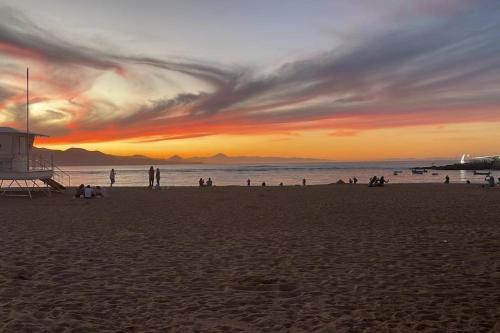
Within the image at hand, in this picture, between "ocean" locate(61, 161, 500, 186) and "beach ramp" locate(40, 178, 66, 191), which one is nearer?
"beach ramp" locate(40, 178, 66, 191)

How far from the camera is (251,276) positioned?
7.86 meters

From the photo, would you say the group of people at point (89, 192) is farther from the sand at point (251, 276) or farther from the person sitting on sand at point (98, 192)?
the sand at point (251, 276)

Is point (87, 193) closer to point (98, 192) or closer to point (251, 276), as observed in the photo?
point (98, 192)

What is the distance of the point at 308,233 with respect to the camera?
1277cm

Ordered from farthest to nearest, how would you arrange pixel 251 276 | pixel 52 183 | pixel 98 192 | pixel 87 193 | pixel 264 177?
pixel 264 177 < pixel 52 183 < pixel 98 192 < pixel 87 193 < pixel 251 276

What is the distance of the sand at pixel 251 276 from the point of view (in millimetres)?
5641

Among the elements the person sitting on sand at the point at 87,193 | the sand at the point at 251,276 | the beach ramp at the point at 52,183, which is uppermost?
the beach ramp at the point at 52,183

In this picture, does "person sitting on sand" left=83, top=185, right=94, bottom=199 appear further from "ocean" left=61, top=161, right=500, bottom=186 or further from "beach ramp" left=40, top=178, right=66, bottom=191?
"ocean" left=61, top=161, right=500, bottom=186

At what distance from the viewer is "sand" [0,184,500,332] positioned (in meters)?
5.64

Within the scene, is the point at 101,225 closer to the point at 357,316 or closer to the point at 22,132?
the point at 357,316

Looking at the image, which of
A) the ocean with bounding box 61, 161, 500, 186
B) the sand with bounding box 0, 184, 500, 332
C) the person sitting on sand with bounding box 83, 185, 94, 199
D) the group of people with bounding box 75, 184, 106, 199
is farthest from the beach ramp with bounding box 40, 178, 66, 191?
the ocean with bounding box 61, 161, 500, 186

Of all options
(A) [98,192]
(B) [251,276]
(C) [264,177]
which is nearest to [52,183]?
(A) [98,192]

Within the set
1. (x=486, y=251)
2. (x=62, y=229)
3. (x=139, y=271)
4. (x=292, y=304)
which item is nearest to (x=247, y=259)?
(x=139, y=271)

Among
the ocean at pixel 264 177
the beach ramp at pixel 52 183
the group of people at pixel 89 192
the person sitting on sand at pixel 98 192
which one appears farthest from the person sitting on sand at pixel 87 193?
the ocean at pixel 264 177
